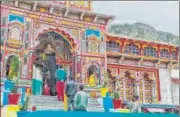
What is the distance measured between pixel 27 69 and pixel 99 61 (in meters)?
4.15

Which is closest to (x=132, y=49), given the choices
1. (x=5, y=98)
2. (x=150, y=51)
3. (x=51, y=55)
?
(x=150, y=51)

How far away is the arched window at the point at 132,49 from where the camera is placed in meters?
19.2


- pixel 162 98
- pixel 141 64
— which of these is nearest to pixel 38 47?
pixel 141 64

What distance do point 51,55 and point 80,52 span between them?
161 cm

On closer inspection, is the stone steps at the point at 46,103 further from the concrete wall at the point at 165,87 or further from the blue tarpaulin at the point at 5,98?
the concrete wall at the point at 165,87

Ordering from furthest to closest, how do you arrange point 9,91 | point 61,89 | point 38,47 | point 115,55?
1. point 115,55
2. point 38,47
3. point 9,91
4. point 61,89

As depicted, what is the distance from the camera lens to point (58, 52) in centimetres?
1677

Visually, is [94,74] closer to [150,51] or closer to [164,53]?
[150,51]

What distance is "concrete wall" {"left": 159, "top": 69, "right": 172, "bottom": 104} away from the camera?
2006 cm

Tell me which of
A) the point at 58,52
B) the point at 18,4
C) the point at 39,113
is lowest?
the point at 39,113

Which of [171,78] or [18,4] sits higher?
[18,4]

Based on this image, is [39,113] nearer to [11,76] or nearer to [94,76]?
[11,76]

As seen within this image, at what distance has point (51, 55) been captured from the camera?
54.4 ft

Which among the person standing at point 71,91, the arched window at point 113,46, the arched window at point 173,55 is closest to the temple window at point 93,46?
the arched window at point 113,46
